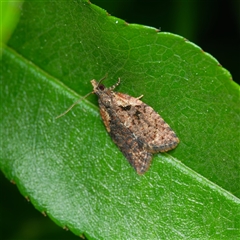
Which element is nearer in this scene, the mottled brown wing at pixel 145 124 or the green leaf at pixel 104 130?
the green leaf at pixel 104 130

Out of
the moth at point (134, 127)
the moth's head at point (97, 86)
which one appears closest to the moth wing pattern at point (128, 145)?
the moth at point (134, 127)

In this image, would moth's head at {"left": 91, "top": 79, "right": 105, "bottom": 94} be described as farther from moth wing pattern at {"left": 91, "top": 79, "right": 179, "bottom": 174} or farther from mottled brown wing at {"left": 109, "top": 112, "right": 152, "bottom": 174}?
mottled brown wing at {"left": 109, "top": 112, "right": 152, "bottom": 174}

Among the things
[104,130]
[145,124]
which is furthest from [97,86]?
[145,124]

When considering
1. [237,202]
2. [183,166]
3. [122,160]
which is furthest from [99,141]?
[237,202]

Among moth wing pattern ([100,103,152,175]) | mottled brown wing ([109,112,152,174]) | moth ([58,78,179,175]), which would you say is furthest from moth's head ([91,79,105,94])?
mottled brown wing ([109,112,152,174])

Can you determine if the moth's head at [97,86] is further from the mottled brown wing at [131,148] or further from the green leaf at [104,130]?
the mottled brown wing at [131,148]

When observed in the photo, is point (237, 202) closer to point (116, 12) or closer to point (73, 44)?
point (73, 44)

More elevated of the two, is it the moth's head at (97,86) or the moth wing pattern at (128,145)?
the moth's head at (97,86)

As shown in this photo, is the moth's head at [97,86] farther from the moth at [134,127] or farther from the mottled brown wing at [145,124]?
the mottled brown wing at [145,124]
